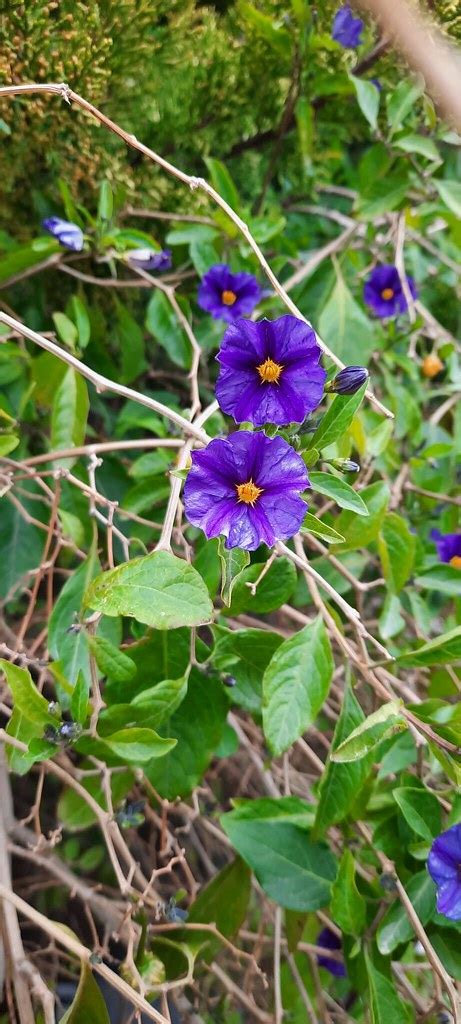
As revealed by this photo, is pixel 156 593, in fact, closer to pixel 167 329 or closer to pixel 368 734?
pixel 368 734

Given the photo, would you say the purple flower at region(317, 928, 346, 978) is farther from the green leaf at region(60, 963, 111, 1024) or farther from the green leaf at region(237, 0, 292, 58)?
the green leaf at region(237, 0, 292, 58)

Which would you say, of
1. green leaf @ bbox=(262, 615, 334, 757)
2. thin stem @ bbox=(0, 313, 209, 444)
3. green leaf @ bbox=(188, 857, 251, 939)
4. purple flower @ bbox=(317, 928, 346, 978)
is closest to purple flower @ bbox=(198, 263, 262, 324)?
thin stem @ bbox=(0, 313, 209, 444)

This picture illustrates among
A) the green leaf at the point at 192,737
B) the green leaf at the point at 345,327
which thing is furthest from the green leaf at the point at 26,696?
the green leaf at the point at 345,327

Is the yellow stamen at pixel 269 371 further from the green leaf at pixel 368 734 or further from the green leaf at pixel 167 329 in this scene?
the green leaf at pixel 167 329

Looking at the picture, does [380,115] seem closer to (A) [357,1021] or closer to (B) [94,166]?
(B) [94,166]

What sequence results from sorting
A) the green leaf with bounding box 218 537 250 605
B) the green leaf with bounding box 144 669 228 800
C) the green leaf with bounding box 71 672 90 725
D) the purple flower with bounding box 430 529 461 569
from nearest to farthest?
the green leaf with bounding box 218 537 250 605, the green leaf with bounding box 71 672 90 725, the green leaf with bounding box 144 669 228 800, the purple flower with bounding box 430 529 461 569

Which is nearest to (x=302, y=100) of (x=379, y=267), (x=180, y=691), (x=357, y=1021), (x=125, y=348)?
(x=379, y=267)
